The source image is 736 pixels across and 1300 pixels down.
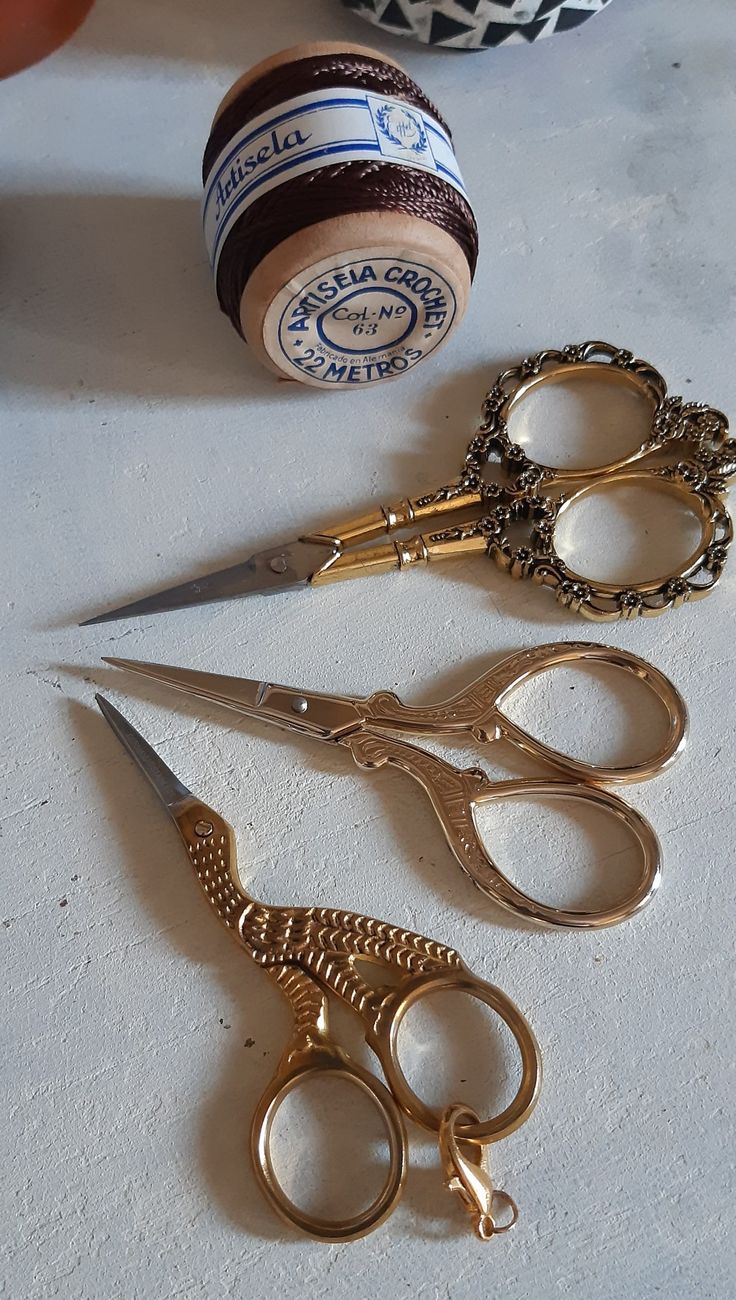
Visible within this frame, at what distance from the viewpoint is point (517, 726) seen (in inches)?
→ 25.3

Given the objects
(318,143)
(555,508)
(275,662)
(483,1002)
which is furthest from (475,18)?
(483,1002)

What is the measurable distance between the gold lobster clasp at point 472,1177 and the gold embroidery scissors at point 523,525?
303 millimetres

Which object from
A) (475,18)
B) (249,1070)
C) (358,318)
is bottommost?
(249,1070)

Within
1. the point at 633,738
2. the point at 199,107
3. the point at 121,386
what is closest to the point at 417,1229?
the point at 633,738

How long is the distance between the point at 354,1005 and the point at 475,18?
2.33 ft

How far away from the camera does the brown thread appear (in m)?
0.62

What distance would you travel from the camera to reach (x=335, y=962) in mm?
582

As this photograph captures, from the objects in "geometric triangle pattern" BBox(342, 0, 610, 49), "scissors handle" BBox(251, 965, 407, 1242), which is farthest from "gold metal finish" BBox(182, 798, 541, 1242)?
"geometric triangle pattern" BBox(342, 0, 610, 49)

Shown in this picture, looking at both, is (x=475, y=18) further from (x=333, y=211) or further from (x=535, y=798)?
(x=535, y=798)

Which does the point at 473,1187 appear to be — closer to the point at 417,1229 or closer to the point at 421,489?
the point at 417,1229

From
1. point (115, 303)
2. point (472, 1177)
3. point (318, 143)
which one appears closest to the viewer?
point (472, 1177)

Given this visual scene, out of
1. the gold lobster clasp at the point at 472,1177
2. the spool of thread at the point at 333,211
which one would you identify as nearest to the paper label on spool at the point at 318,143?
the spool of thread at the point at 333,211

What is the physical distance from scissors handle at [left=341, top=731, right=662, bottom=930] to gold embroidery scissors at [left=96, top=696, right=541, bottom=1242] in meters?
0.05

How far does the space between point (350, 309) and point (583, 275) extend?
0.23 meters
